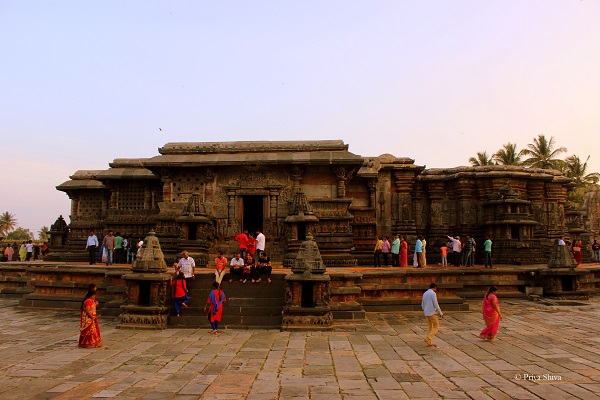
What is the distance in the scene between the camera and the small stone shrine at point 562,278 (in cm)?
1428

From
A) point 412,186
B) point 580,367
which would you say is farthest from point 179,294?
point 412,186

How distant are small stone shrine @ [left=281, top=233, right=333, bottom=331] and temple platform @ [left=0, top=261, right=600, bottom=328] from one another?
22.4 inches

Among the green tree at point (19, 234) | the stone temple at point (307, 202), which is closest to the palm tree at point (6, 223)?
the green tree at point (19, 234)

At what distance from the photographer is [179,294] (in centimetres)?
1029

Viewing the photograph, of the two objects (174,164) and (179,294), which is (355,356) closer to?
(179,294)

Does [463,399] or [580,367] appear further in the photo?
[580,367]

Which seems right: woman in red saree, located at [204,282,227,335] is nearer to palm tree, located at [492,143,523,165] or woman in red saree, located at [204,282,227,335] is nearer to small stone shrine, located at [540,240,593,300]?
small stone shrine, located at [540,240,593,300]

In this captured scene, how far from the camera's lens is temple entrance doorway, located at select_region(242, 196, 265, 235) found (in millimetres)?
17234

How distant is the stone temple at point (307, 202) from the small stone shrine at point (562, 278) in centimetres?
454

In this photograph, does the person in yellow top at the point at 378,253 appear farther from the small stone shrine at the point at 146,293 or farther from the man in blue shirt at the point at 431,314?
the small stone shrine at the point at 146,293

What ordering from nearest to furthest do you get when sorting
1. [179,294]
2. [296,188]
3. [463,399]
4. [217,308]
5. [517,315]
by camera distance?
[463,399]
[217,308]
[179,294]
[517,315]
[296,188]

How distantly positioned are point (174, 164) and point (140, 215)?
12.7 ft

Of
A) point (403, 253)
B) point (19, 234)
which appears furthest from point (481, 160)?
point (19, 234)

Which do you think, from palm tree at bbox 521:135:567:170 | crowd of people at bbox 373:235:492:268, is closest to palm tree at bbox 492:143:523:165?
palm tree at bbox 521:135:567:170
